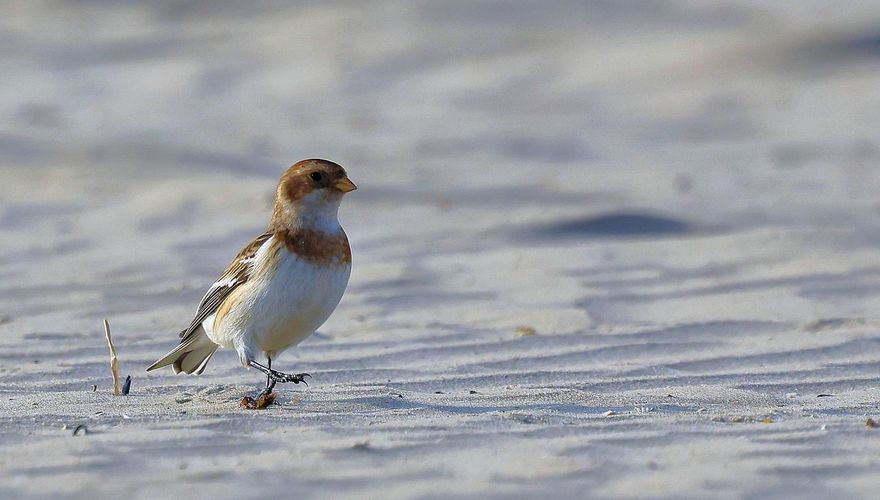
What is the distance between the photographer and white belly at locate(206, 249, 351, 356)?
5469 millimetres

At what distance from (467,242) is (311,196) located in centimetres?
351

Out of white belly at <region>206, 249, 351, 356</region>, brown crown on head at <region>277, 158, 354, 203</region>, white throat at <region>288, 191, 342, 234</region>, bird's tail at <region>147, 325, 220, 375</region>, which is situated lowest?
bird's tail at <region>147, 325, 220, 375</region>

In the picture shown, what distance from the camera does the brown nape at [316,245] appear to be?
18.1 feet

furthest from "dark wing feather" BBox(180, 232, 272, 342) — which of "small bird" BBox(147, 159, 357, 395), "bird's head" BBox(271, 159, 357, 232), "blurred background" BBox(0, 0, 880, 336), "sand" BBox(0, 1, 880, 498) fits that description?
"blurred background" BBox(0, 0, 880, 336)

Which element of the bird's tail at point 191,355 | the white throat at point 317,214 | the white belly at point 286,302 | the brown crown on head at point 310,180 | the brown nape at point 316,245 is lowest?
the bird's tail at point 191,355

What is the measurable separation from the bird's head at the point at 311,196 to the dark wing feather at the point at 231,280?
0.39 ft

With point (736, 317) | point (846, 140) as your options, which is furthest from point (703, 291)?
point (846, 140)

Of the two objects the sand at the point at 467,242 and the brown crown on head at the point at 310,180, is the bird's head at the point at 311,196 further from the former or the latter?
the sand at the point at 467,242

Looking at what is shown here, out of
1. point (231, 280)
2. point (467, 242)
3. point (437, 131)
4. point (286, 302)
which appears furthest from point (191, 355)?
point (437, 131)

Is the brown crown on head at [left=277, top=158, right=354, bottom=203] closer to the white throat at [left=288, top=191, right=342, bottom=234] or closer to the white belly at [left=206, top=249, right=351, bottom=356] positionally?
the white throat at [left=288, top=191, right=342, bottom=234]

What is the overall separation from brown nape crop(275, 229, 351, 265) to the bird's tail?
2.09 feet

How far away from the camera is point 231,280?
5.77m

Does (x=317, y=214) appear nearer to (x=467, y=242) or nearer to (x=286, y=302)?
(x=286, y=302)

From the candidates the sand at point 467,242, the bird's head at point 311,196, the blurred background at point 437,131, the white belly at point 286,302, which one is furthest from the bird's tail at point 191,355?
the blurred background at point 437,131
